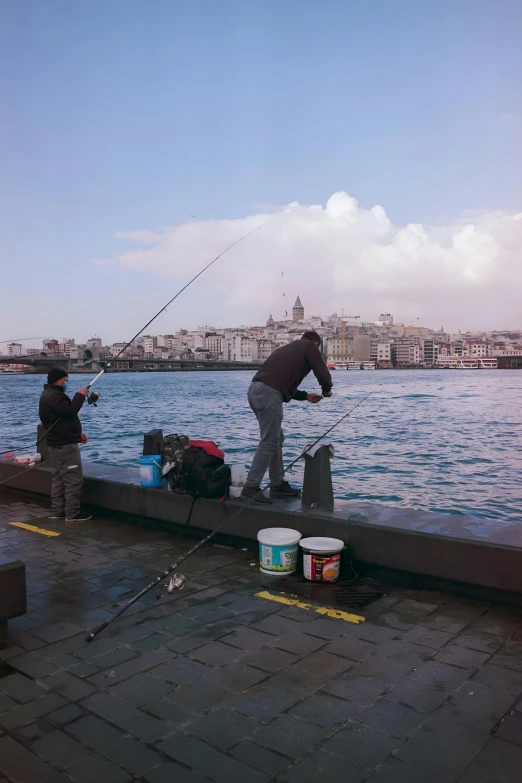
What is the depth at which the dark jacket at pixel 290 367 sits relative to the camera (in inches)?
221

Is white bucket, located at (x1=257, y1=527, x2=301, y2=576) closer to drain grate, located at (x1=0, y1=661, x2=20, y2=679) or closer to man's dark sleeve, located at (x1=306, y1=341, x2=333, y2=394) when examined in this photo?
man's dark sleeve, located at (x1=306, y1=341, x2=333, y2=394)

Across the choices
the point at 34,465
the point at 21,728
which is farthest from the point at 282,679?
the point at 34,465

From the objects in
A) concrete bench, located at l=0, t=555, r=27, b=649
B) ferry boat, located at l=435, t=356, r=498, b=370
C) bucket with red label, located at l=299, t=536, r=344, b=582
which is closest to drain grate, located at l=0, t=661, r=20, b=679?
concrete bench, located at l=0, t=555, r=27, b=649

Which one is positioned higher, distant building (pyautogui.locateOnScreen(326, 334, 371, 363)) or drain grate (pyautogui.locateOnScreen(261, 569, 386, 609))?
distant building (pyautogui.locateOnScreen(326, 334, 371, 363))

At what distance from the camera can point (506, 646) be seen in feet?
11.4

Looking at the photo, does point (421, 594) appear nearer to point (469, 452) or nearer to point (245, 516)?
point (245, 516)

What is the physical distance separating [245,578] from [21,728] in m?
2.23

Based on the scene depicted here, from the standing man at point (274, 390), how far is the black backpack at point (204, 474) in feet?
0.78

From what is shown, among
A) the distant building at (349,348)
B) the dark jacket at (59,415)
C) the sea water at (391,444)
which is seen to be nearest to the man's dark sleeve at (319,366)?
the dark jacket at (59,415)

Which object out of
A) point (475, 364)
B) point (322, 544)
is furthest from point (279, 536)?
point (475, 364)

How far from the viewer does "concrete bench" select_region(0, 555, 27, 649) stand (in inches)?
134

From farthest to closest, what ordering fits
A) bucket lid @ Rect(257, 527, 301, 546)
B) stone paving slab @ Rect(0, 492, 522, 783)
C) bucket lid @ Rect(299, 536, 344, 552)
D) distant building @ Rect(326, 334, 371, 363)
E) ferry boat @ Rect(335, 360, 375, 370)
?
1. distant building @ Rect(326, 334, 371, 363)
2. ferry boat @ Rect(335, 360, 375, 370)
3. bucket lid @ Rect(257, 527, 301, 546)
4. bucket lid @ Rect(299, 536, 344, 552)
5. stone paving slab @ Rect(0, 492, 522, 783)

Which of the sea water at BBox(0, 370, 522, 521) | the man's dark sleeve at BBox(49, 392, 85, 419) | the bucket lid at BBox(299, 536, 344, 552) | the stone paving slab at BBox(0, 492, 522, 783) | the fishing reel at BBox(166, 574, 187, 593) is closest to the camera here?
the stone paving slab at BBox(0, 492, 522, 783)

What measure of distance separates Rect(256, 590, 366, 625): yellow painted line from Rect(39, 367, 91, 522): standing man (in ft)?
9.83
